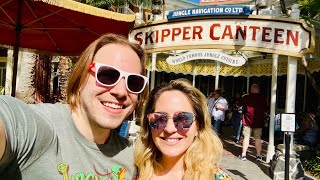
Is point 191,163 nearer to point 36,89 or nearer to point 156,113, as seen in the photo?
point 156,113

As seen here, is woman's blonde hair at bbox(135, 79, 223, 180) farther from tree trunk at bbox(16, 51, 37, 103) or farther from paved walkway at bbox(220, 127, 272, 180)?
tree trunk at bbox(16, 51, 37, 103)

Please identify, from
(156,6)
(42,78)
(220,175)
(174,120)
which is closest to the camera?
(220,175)

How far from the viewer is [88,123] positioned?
1.57m


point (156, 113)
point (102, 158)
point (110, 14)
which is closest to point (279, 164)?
point (110, 14)

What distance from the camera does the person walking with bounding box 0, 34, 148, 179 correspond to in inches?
46.0

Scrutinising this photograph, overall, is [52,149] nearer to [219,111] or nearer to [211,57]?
[211,57]

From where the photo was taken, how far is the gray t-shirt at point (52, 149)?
105 centimetres

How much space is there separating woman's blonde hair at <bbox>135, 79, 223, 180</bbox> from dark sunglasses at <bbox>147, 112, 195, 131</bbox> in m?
0.12

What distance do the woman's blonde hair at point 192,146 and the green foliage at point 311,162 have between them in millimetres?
5407

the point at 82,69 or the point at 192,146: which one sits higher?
the point at 82,69

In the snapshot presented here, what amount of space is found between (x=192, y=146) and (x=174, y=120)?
0.80ft

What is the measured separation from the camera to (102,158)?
1561mm

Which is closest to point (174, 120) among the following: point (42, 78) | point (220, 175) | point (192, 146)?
point (192, 146)

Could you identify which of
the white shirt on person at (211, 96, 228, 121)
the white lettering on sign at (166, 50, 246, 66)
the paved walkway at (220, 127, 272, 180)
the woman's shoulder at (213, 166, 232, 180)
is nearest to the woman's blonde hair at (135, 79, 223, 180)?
the woman's shoulder at (213, 166, 232, 180)
